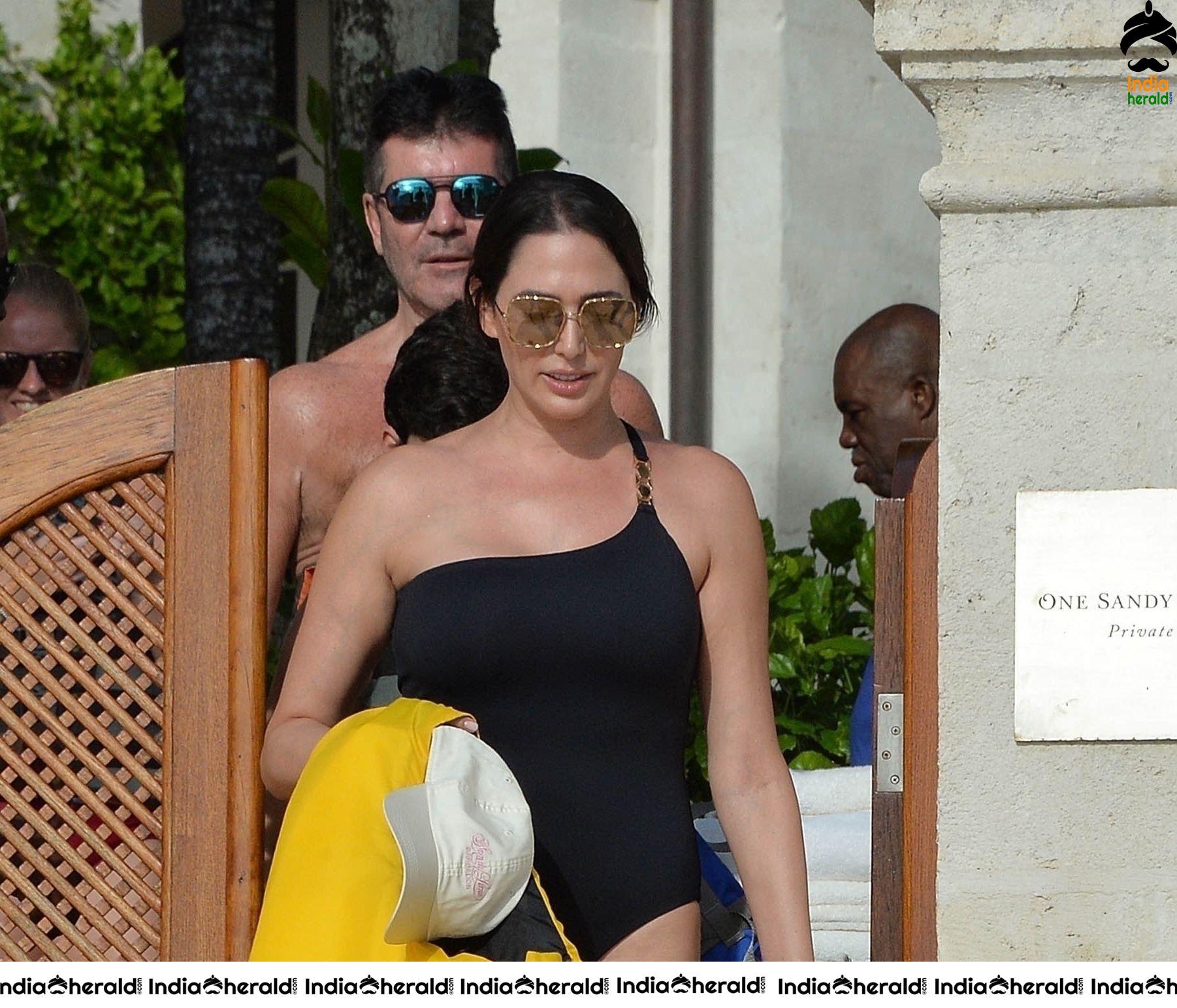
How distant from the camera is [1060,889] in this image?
2.48 m

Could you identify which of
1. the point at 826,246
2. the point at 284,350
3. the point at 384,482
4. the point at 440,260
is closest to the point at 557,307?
the point at 384,482

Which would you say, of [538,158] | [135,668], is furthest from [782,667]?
[135,668]

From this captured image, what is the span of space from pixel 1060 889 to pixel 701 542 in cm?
69

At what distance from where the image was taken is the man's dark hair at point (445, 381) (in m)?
2.91

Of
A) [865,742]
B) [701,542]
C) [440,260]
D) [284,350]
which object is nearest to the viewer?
[701,542]

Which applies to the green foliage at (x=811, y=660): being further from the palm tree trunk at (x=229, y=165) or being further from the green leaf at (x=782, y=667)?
the palm tree trunk at (x=229, y=165)

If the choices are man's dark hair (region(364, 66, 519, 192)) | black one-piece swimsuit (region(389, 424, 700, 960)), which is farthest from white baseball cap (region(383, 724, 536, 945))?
man's dark hair (region(364, 66, 519, 192))

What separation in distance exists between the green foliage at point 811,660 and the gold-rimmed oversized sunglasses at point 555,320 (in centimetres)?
292

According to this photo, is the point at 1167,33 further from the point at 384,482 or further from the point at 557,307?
the point at 384,482

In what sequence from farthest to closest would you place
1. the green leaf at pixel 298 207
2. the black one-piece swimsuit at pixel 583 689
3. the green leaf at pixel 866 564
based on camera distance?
the green leaf at pixel 866 564 < the green leaf at pixel 298 207 < the black one-piece swimsuit at pixel 583 689

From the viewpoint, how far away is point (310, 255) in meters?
5.94

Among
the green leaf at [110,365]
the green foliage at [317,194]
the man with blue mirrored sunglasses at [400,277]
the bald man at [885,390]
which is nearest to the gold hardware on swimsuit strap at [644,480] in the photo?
the man with blue mirrored sunglasses at [400,277]

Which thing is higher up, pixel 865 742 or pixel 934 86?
pixel 934 86
